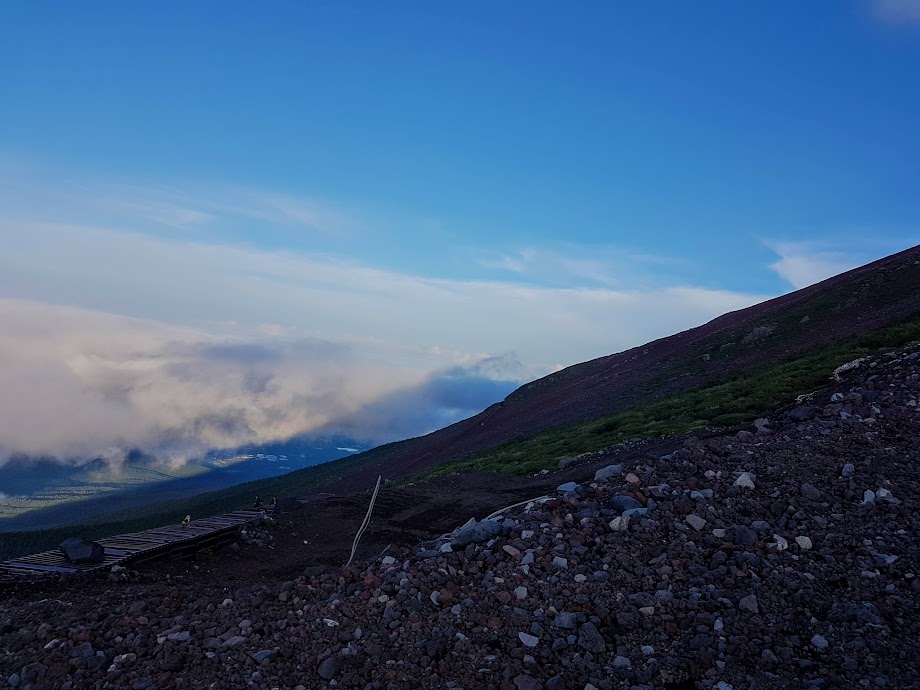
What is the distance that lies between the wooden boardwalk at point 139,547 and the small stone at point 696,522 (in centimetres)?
1272

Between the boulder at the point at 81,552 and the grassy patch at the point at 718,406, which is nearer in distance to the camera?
the boulder at the point at 81,552

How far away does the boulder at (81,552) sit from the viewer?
49.9 ft

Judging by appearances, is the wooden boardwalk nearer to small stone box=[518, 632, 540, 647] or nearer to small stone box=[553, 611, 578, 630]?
small stone box=[518, 632, 540, 647]

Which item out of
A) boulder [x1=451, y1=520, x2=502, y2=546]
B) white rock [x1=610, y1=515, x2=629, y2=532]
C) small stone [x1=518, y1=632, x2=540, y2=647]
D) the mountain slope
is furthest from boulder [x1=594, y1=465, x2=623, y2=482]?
the mountain slope

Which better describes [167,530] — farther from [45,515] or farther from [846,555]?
[45,515]

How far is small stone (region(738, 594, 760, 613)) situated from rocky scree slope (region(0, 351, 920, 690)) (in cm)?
4

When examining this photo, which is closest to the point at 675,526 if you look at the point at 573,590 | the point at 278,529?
the point at 573,590

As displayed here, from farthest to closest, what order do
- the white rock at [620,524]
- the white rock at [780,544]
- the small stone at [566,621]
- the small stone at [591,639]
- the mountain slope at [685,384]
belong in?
the mountain slope at [685,384]
the white rock at [620,524]
the white rock at [780,544]
the small stone at [566,621]
the small stone at [591,639]

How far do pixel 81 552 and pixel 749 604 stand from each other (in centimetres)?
1459

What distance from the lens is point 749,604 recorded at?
269 inches

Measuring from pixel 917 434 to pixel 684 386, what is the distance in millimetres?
25961

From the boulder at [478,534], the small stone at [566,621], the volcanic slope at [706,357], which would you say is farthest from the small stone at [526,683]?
the volcanic slope at [706,357]

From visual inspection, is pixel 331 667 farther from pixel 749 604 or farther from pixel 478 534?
pixel 749 604

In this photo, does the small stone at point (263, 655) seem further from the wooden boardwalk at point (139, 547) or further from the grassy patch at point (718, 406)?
the grassy patch at point (718, 406)
